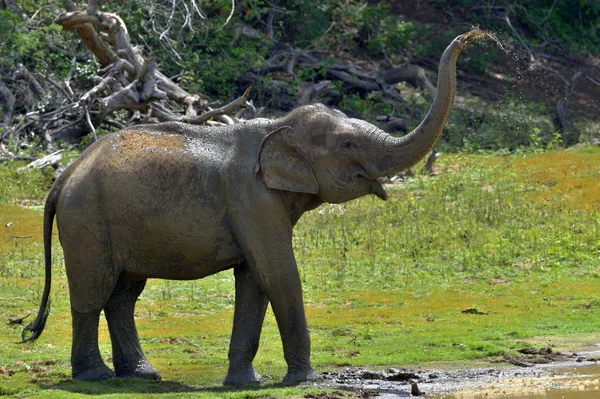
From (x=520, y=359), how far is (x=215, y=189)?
3643mm

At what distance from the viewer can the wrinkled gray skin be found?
11.1 meters

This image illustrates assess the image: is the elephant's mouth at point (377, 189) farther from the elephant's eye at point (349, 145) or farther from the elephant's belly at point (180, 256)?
the elephant's belly at point (180, 256)

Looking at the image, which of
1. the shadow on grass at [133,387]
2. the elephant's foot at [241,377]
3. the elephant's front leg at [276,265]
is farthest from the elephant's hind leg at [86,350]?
the elephant's front leg at [276,265]

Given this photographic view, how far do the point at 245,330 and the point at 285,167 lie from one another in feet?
4.92

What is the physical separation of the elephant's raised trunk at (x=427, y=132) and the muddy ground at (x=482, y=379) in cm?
190

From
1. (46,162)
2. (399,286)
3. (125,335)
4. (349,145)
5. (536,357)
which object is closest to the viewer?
(349,145)

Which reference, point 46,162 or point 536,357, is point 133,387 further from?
point 46,162

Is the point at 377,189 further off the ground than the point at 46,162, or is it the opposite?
the point at 377,189

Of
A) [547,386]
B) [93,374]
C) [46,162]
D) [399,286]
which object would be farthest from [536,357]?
[46,162]

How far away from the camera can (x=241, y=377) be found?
11320 mm

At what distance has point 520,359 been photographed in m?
12.7

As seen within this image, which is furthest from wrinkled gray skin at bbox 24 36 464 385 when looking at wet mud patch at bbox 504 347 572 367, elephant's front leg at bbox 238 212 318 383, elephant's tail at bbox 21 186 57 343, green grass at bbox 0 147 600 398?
wet mud patch at bbox 504 347 572 367

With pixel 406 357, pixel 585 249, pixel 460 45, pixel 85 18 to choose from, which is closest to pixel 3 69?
pixel 85 18

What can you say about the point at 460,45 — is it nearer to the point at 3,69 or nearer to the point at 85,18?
the point at 85,18
